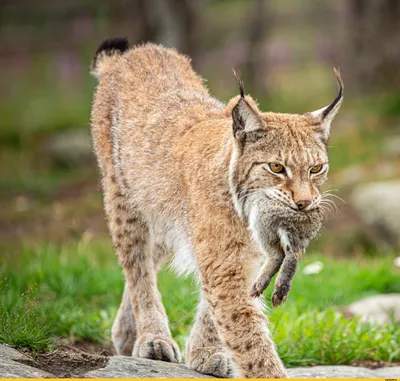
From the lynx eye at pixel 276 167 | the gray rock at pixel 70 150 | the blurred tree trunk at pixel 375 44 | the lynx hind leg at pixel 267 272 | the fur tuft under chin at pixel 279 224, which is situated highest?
the blurred tree trunk at pixel 375 44

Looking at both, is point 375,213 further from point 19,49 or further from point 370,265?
point 19,49

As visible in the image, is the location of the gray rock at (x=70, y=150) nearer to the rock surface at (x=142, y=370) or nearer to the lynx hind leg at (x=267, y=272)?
the rock surface at (x=142, y=370)

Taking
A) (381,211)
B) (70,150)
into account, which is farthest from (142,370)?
(70,150)

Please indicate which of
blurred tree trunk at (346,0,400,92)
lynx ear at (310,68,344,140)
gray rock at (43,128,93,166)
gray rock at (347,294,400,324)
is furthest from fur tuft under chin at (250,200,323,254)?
blurred tree trunk at (346,0,400,92)

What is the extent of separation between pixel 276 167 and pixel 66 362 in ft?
4.81

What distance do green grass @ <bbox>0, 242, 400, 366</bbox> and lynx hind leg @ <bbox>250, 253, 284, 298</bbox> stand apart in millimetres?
1157

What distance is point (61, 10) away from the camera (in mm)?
22344

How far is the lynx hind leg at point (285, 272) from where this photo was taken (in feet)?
14.1

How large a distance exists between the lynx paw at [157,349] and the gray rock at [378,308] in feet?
4.68

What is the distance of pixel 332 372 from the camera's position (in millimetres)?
5047

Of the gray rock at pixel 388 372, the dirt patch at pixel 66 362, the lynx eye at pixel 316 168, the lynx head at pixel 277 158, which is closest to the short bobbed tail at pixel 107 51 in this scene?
the lynx head at pixel 277 158

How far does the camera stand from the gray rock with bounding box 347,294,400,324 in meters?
6.34

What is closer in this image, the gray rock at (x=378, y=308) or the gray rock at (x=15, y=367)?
the gray rock at (x=15, y=367)

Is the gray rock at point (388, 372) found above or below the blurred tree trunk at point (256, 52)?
below
